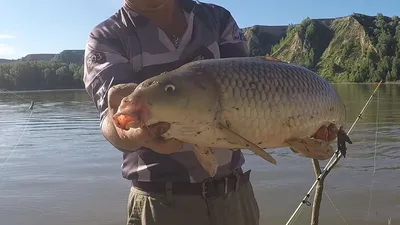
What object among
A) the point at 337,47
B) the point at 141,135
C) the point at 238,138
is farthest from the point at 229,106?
the point at 337,47

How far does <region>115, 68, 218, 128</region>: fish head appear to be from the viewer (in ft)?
7.33

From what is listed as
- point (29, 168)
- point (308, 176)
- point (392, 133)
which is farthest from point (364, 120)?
point (29, 168)

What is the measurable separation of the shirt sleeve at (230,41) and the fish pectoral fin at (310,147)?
992 mm

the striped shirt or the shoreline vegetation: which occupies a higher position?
the striped shirt

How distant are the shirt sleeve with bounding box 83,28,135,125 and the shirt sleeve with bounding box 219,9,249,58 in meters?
0.67

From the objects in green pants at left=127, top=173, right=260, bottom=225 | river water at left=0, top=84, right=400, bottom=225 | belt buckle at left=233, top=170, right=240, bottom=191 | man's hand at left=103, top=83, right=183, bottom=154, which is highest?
man's hand at left=103, top=83, right=183, bottom=154

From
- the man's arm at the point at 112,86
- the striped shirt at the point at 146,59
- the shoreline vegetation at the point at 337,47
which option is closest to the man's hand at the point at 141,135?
the man's arm at the point at 112,86

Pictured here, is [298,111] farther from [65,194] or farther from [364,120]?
[364,120]

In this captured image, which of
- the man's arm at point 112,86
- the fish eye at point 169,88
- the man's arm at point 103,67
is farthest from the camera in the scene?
the man's arm at point 103,67

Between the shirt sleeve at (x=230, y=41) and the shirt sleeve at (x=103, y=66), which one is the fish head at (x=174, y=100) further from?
the shirt sleeve at (x=230, y=41)

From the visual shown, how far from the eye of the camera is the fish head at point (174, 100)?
2234mm

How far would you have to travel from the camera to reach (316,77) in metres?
2.74

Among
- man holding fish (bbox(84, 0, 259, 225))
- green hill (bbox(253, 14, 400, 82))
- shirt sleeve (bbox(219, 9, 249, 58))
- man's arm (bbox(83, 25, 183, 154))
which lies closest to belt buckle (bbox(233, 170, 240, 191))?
man holding fish (bbox(84, 0, 259, 225))

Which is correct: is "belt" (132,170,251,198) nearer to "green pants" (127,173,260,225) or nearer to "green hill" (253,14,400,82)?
"green pants" (127,173,260,225)
